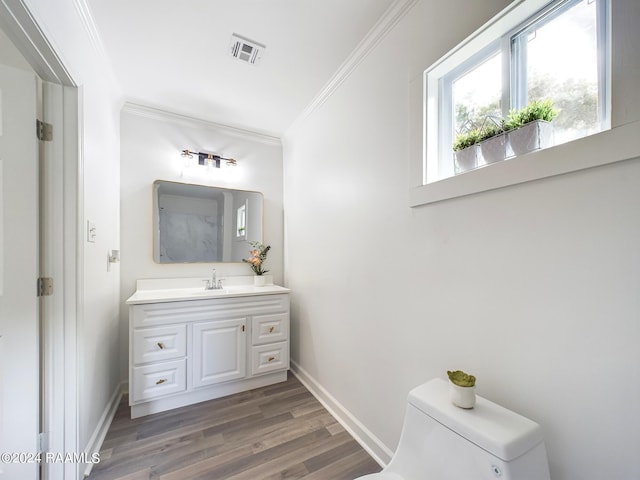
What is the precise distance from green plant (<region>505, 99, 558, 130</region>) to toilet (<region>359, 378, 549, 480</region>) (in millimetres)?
1032

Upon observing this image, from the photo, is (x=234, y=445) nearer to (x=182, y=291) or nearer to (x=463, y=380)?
(x=182, y=291)

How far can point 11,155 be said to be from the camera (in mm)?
1151

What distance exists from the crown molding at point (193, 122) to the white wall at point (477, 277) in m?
1.01

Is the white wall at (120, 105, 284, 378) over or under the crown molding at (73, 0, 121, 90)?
under

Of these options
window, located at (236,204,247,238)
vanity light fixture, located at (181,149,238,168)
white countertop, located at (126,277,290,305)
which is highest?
vanity light fixture, located at (181,149,238,168)

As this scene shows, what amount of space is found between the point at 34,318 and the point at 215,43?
1.83 metres

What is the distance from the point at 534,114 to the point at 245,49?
1.69 m

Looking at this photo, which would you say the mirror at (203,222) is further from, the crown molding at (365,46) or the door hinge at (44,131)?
the crown molding at (365,46)

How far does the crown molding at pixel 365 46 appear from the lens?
137 centimetres

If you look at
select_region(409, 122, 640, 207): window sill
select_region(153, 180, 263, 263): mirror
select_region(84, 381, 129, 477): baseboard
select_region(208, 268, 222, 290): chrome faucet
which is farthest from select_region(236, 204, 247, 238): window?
select_region(409, 122, 640, 207): window sill

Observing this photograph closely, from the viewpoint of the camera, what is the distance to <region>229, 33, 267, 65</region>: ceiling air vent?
1.61m

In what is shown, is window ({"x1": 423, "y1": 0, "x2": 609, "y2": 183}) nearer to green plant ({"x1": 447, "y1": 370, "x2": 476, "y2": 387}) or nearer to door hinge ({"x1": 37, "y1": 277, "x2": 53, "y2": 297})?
green plant ({"x1": 447, "y1": 370, "x2": 476, "y2": 387})

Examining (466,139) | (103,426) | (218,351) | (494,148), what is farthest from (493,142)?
(103,426)

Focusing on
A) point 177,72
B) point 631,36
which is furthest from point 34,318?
point 631,36
